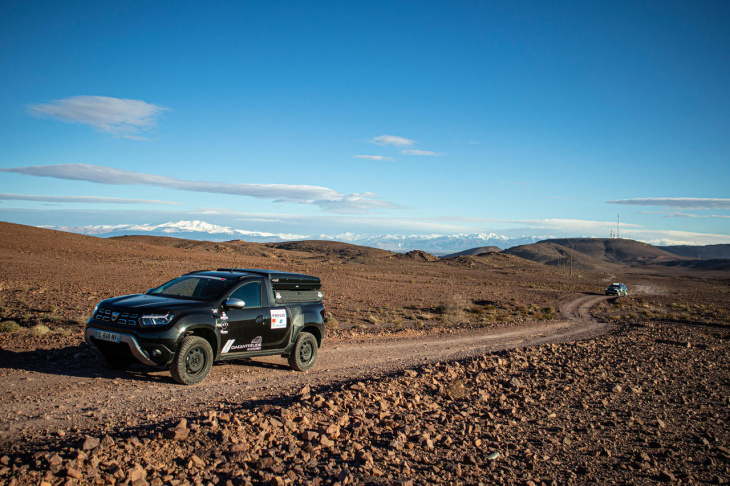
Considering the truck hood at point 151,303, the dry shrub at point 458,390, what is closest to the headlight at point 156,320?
the truck hood at point 151,303

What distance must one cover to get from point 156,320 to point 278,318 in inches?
93.5

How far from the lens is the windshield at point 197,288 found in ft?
28.6

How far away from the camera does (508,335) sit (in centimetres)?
1828

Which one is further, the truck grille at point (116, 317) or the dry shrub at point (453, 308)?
the dry shrub at point (453, 308)

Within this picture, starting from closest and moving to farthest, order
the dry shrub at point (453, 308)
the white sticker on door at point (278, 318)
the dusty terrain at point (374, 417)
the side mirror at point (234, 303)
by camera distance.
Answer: the dusty terrain at point (374, 417)
the side mirror at point (234, 303)
the white sticker on door at point (278, 318)
the dry shrub at point (453, 308)

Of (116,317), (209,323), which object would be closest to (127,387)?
(116,317)

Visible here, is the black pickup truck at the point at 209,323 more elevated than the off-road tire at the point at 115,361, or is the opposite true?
the black pickup truck at the point at 209,323

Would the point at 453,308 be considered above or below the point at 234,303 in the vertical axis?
below

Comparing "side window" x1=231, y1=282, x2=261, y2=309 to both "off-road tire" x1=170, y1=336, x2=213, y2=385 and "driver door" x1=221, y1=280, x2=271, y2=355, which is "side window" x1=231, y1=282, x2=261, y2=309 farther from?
"off-road tire" x1=170, y1=336, x2=213, y2=385

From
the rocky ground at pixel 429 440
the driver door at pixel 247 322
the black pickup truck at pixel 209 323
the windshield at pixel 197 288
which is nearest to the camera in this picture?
the rocky ground at pixel 429 440

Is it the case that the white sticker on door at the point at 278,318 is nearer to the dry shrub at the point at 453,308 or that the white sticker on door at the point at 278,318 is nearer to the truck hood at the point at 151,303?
the truck hood at the point at 151,303

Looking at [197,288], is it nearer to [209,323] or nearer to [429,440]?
[209,323]

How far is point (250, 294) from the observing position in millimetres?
9062

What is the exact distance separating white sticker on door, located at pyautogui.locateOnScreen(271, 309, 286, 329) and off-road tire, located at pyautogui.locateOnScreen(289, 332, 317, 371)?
608mm
